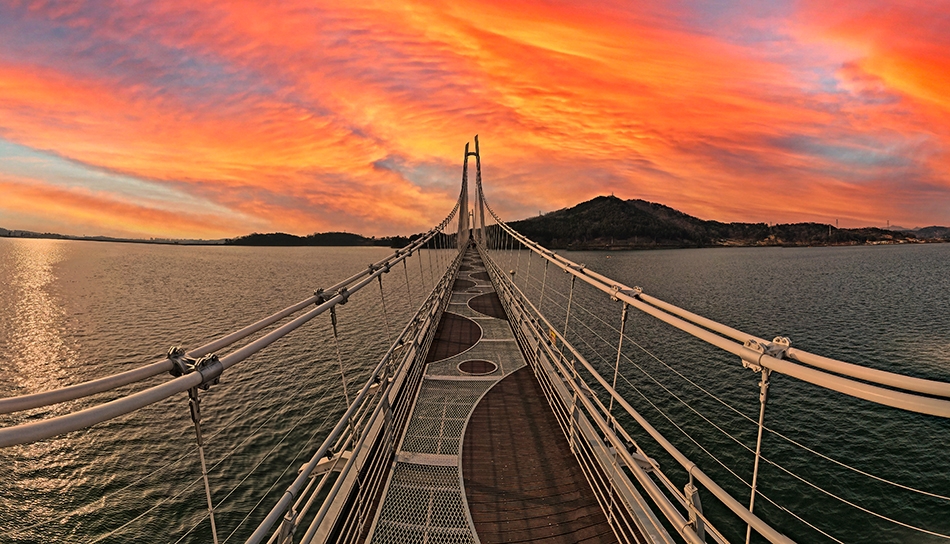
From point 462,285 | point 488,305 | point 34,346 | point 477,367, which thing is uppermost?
point 462,285

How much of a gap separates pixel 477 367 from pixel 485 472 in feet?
16.8

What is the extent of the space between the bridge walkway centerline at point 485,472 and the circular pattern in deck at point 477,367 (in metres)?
0.09

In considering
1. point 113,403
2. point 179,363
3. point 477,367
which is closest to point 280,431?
point 477,367

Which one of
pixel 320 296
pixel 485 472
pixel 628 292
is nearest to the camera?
pixel 628 292

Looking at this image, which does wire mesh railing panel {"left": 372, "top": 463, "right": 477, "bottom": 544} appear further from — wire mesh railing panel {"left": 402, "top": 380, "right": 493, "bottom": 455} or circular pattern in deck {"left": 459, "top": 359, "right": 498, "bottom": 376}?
circular pattern in deck {"left": 459, "top": 359, "right": 498, "bottom": 376}

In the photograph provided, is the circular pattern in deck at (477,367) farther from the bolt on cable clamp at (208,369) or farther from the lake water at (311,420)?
the bolt on cable clamp at (208,369)

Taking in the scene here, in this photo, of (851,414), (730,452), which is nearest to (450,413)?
(730,452)

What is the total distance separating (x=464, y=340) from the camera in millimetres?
15445

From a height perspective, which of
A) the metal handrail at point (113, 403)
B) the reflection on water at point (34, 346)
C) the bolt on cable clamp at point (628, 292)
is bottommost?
the reflection on water at point (34, 346)

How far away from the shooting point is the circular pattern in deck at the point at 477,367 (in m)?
12.2

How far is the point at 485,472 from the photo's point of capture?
24.7 feet

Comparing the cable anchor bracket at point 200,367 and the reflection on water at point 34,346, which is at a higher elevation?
the cable anchor bracket at point 200,367

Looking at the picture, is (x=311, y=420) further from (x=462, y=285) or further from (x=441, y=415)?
(x=462, y=285)

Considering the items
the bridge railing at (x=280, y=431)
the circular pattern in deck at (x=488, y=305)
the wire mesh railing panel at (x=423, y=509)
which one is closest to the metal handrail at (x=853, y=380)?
the bridge railing at (x=280, y=431)
